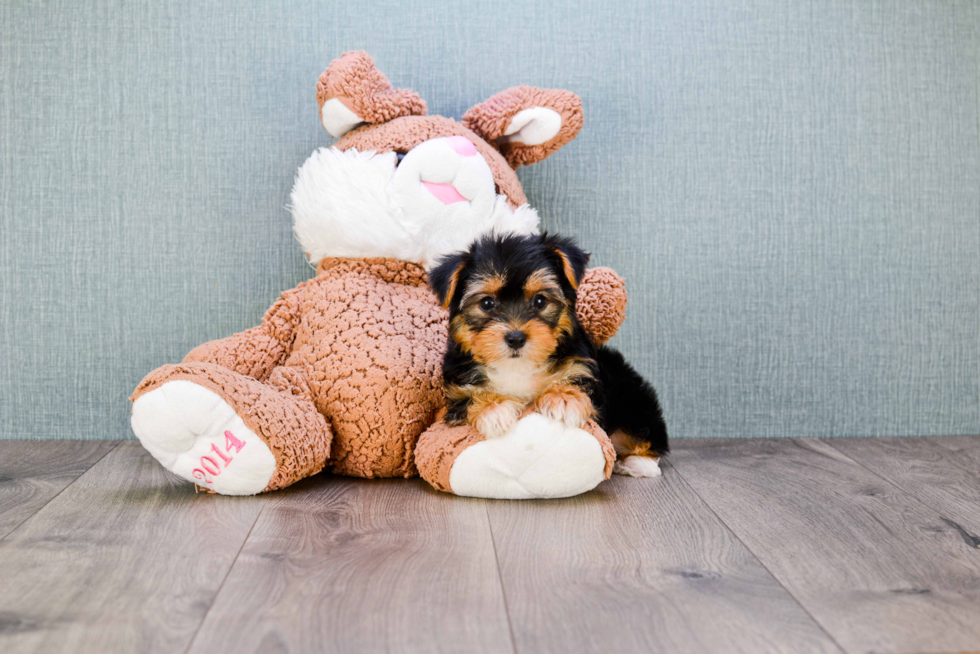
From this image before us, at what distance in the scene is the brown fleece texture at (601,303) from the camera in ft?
6.91

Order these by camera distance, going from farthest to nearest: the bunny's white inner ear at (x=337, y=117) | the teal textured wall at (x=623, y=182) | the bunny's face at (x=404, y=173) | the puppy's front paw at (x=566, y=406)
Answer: the teal textured wall at (x=623, y=182) < the bunny's white inner ear at (x=337, y=117) < the bunny's face at (x=404, y=173) < the puppy's front paw at (x=566, y=406)

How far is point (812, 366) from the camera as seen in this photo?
2.67 m

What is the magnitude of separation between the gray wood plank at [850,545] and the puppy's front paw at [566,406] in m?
0.41

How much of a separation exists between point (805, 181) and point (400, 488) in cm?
178

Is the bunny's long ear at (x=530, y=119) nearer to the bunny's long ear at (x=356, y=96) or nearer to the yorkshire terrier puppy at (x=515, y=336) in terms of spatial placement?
the bunny's long ear at (x=356, y=96)

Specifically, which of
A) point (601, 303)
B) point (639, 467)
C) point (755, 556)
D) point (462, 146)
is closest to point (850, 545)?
point (755, 556)

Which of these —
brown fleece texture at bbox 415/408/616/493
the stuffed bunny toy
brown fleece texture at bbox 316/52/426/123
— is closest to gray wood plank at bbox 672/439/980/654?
brown fleece texture at bbox 415/408/616/493

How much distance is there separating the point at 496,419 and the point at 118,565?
839 mm

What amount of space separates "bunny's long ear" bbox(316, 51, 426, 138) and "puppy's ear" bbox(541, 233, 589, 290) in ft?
2.41

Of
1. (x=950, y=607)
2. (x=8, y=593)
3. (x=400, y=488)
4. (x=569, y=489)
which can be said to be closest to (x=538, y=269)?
(x=569, y=489)

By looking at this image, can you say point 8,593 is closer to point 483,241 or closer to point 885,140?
point 483,241

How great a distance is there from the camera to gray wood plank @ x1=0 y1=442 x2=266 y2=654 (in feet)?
3.79

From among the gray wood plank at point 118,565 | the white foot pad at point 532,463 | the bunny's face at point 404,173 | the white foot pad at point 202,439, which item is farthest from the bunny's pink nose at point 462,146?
the gray wood plank at point 118,565

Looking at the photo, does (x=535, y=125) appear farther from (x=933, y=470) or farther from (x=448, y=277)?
(x=933, y=470)
